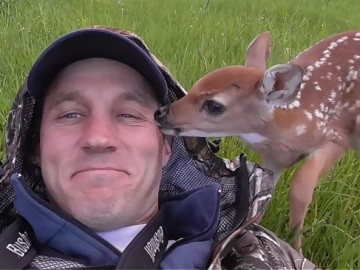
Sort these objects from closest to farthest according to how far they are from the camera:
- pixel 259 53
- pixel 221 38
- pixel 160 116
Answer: pixel 160 116 < pixel 259 53 < pixel 221 38

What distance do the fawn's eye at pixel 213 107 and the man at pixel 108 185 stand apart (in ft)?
0.87

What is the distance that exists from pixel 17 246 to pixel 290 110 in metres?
1.12

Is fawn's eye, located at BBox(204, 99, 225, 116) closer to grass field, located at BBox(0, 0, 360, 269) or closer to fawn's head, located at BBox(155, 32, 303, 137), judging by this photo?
fawn's head, located at BBox(155, 32, 303, 137)

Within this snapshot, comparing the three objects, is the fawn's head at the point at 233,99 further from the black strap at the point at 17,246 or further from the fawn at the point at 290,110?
the black strap at the point at 17,246

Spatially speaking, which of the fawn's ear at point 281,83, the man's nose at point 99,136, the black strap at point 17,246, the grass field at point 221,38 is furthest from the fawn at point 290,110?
the black strap at point 17,246

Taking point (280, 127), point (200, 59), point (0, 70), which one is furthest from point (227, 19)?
point (280, 127)

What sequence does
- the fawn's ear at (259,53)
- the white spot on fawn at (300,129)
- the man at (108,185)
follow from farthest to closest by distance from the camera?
→ the fawn's ear at (259,53) → the white spot on fawn at (300,129) → the man at (108,185)

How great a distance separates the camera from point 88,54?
1.83m

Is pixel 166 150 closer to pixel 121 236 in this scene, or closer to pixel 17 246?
pixel 121 236

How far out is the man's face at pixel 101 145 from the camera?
1681 mm

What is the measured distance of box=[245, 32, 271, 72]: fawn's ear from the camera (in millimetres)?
2482

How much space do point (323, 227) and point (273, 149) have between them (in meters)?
0.32

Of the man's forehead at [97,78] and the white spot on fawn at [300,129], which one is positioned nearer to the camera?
the man's forehead at [97,78]

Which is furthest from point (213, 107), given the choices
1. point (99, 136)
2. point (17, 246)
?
point (17, 246)
